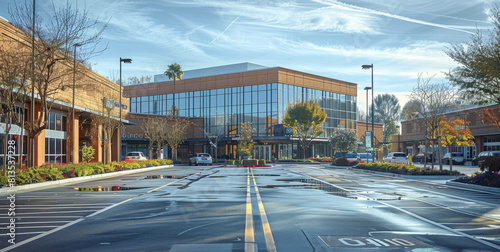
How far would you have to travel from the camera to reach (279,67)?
2785 inches

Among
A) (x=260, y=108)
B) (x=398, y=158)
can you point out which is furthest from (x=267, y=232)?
(x=260, y=108)

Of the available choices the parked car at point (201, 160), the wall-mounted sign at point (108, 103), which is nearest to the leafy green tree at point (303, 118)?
the parked car at point (201, 160)

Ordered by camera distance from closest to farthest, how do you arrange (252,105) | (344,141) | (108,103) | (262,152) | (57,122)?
1. (57,122)
2. (108,103)
3. (344,141)
4. (262,152)
5. (252,105)

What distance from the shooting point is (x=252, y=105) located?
2921 inches

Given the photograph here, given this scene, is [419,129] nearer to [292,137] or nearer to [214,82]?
[292,137]

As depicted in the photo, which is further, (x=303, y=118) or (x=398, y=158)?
(x=303, y=118)

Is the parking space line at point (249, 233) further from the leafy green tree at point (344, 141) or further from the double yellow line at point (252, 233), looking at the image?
the leafy green tree at point (344, 141)

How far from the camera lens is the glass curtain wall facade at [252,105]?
7225 centimetres

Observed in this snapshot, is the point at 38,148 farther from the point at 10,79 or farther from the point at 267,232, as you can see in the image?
the point at 267,232

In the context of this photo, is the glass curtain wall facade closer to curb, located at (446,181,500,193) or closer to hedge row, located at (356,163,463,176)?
hedge row, located at (356,163,463,176)

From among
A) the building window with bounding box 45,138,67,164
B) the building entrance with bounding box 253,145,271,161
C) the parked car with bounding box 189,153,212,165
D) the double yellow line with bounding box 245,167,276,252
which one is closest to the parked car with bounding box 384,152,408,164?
the parked car with bounding box 189,153,212,165

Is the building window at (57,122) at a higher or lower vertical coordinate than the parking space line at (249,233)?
higher

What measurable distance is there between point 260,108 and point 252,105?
1.64 metres

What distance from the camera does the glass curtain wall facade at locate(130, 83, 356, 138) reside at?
72250 millimetres
